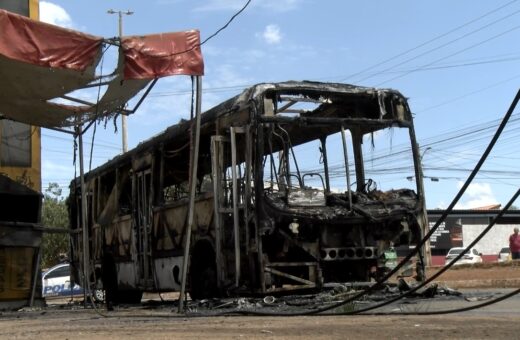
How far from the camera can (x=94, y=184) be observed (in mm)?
15797

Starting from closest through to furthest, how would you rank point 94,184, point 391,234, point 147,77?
point 147,77 < point 391,234 < point 94,184

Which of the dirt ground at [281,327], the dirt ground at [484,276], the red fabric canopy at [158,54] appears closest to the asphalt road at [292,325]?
the dirt ground at [281,327]

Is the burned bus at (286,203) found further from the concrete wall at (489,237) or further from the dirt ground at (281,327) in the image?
the concrete wall at (489,237)

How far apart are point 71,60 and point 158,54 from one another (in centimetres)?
117

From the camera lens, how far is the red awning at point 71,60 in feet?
27.8

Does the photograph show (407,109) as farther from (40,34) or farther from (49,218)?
(49,218)

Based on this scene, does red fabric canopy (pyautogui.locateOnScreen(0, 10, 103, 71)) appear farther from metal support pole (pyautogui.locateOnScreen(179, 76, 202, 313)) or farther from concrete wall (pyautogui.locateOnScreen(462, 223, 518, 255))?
concrete wall (pyautogui.locateOnScreen(462, 223, 518, 255))

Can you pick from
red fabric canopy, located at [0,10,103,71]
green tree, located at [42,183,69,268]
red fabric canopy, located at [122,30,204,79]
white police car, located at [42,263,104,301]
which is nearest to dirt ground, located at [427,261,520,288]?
red fabric canopy, located at [122,30,204,79]

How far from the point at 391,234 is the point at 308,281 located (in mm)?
1556

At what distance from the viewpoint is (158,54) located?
29.9ft

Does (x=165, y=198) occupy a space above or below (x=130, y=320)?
above

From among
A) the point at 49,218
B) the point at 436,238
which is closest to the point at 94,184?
the point at 49,218

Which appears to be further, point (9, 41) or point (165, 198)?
point (165, 198)

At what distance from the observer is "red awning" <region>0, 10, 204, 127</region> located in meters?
8.46
